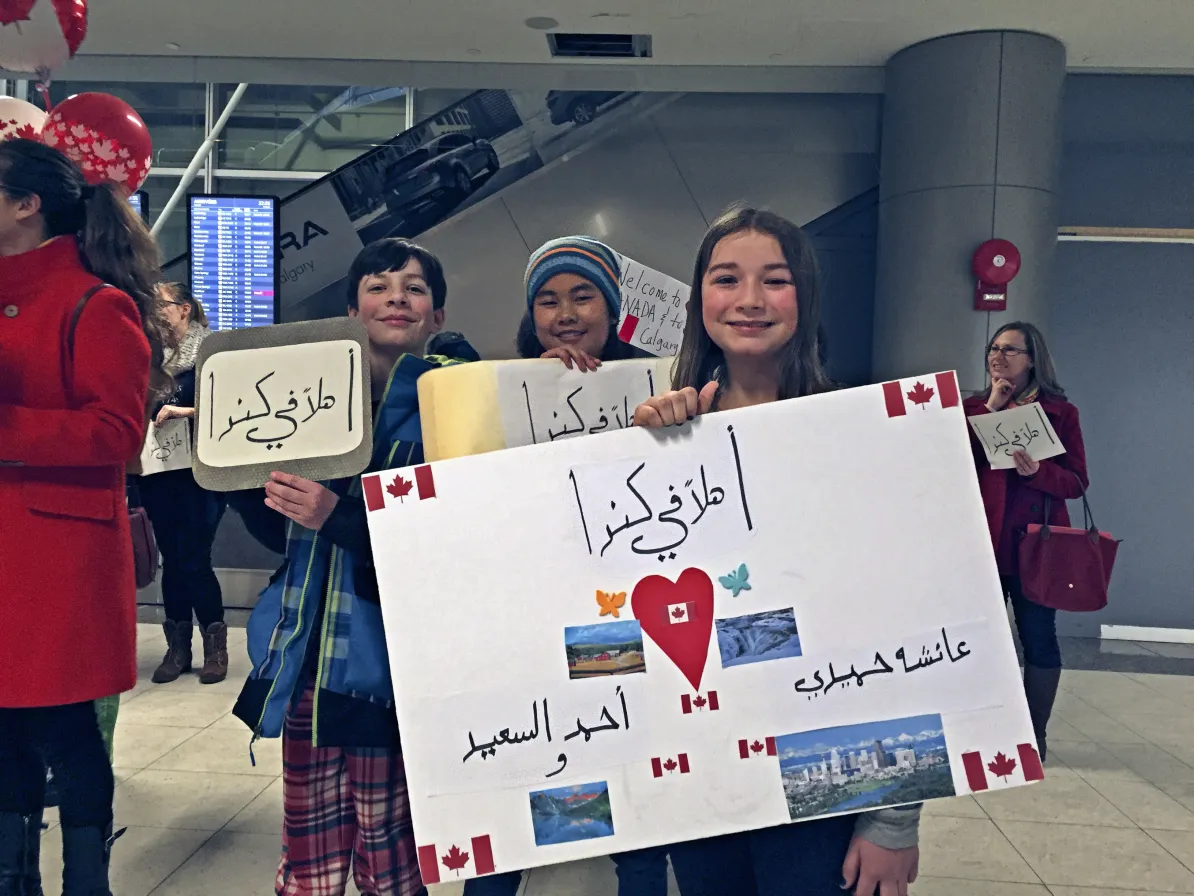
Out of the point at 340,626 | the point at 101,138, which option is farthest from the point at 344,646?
the point at 101,138

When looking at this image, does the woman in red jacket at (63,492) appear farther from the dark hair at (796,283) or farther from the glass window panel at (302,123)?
the glass window panel at (302,123)

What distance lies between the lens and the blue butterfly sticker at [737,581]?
3.34 feet

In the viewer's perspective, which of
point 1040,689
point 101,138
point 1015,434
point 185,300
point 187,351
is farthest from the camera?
point 185,300

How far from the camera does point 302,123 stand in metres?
5.05

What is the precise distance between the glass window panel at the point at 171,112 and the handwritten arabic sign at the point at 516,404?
182 inches

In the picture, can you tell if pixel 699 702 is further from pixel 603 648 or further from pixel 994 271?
pixel 994 271

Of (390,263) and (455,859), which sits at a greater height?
(390,263)

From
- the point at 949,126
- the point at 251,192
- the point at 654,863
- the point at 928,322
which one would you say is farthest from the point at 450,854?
the point at 251,192

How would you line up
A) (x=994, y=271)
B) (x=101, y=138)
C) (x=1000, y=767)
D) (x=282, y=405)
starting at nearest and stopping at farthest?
(x=1000, y=767)
(x=282, y=405)
(x=101, y=138)
(x=994, y=271)

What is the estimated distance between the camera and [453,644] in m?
→ 1.02

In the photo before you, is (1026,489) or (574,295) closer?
(574,295)

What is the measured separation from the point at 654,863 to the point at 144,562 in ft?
6.79

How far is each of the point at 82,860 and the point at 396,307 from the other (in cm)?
116

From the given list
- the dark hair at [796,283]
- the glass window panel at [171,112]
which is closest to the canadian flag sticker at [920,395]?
the dark hair at [796,283]
